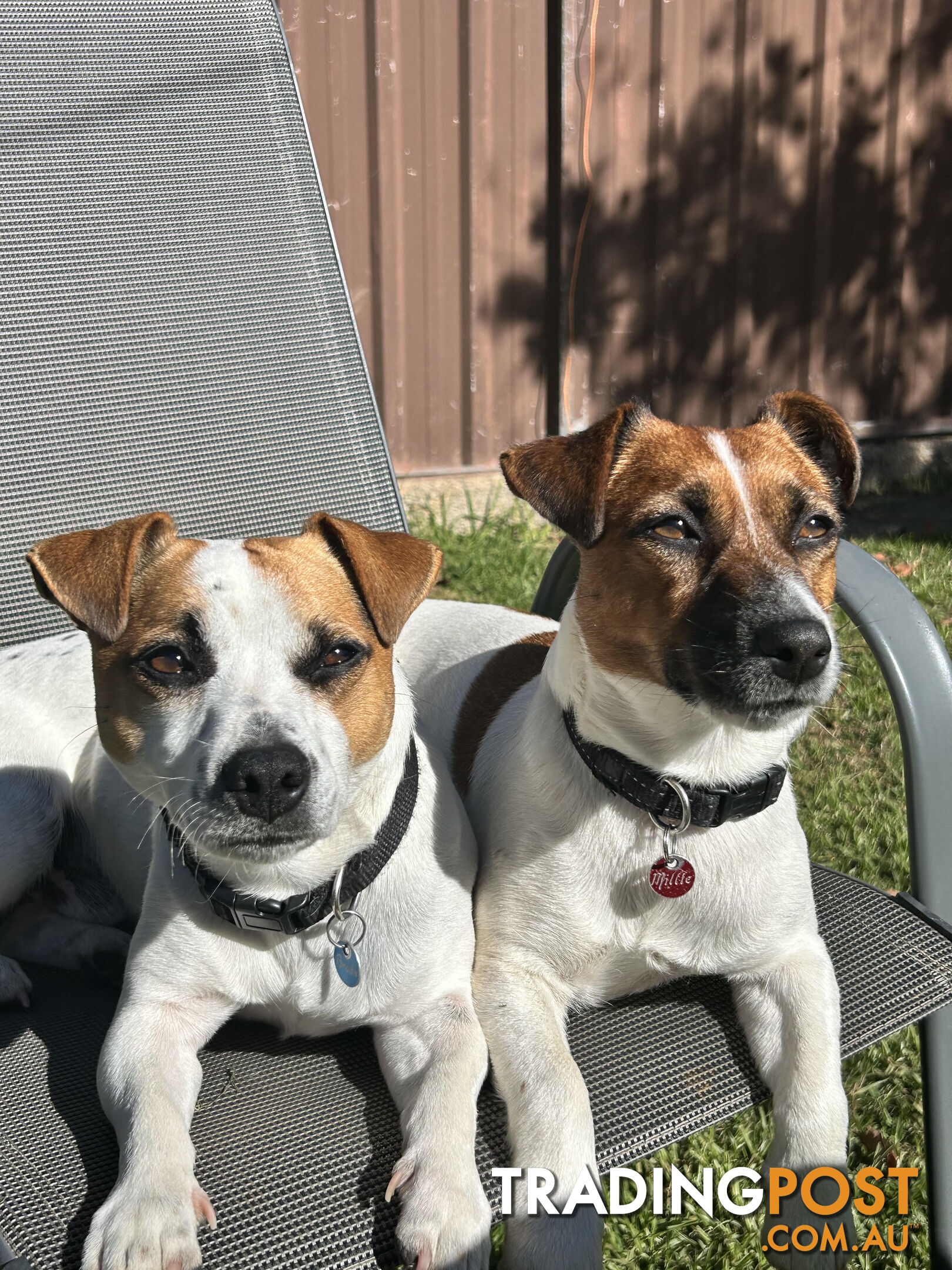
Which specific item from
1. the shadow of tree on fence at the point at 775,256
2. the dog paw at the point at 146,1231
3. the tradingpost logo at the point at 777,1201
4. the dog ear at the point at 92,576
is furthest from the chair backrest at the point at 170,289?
the shadow of tree on fence at the point at 775,256

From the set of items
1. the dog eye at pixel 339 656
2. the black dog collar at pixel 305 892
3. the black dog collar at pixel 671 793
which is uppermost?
the dog eye at pixel 339 656

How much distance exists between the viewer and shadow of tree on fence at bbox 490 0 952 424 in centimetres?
657

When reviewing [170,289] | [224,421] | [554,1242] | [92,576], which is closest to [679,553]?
[92,576]

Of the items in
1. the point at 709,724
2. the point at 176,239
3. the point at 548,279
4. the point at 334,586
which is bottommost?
the point at 548,279

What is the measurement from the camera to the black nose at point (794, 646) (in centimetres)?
174

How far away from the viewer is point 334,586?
1965mm

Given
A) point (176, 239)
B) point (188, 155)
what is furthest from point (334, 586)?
point (188, 155)

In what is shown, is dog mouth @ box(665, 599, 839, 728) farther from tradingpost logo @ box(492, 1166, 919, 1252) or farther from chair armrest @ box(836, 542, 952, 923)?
tradingpost logo @ box(492, 1166, 919, 1252)

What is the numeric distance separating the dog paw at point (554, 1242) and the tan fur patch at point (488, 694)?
0.94m

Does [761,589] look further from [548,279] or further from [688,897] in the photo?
[548,279]

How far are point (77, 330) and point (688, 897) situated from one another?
215 centimetres

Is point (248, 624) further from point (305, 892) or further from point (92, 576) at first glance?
point (305, 892)

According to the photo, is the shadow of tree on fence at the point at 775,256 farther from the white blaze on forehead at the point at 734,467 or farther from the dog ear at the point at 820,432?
the white blaze on forehead at the point at 734,467

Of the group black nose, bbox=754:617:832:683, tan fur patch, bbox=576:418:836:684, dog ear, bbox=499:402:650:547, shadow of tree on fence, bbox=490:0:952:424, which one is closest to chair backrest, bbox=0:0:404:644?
dog ear, bbox=499:402:650:547
